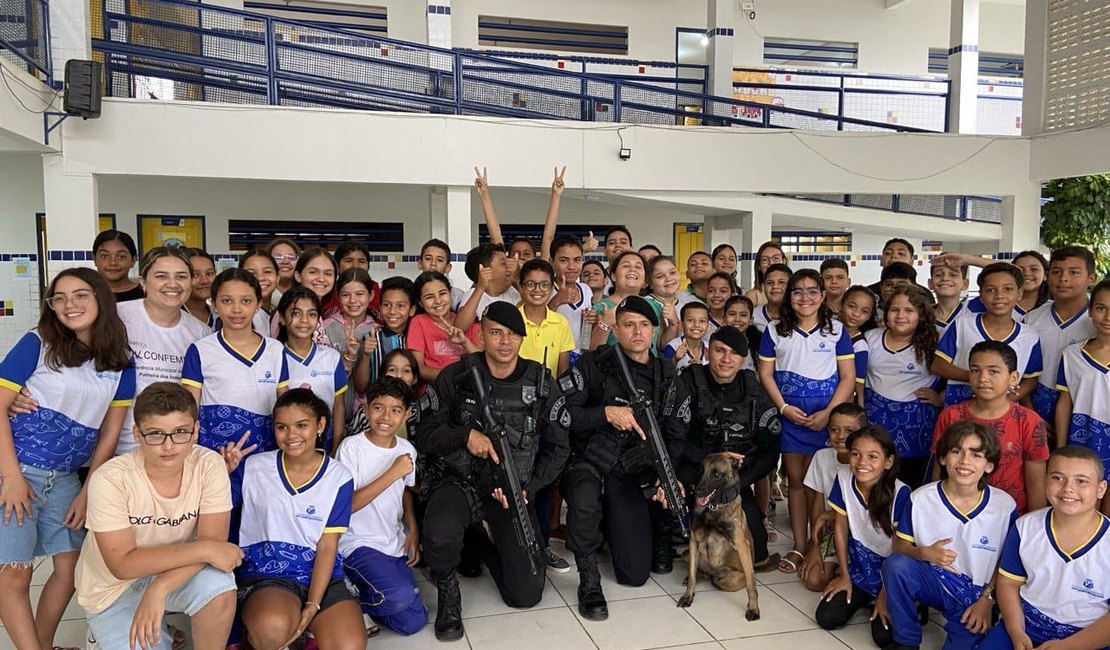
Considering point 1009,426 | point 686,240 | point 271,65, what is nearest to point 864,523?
point 1009,426

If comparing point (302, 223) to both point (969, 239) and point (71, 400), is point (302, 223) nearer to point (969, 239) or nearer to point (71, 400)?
point (71, 400)

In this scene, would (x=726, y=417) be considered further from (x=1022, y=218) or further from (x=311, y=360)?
(x=1022, y=218)

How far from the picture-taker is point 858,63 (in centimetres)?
1241

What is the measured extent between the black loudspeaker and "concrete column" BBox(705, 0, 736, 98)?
7410 mm

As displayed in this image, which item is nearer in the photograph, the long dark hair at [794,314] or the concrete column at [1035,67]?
the long dark hair at [794,314]

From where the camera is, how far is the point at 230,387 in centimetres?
313

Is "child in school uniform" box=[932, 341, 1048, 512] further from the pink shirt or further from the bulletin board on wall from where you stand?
the bulletin board on wall

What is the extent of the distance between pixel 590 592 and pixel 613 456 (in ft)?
2.22

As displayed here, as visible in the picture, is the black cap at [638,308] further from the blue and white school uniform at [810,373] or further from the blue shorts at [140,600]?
the blue shorts at [140,600]

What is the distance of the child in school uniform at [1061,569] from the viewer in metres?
2.71

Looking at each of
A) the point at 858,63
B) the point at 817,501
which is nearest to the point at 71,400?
the point at 817,501

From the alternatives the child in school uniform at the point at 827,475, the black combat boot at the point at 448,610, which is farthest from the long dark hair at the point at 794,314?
the black combat boot at the point at 448,610

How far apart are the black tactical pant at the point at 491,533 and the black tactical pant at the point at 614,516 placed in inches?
8.8

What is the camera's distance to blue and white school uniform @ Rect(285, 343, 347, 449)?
336cm
